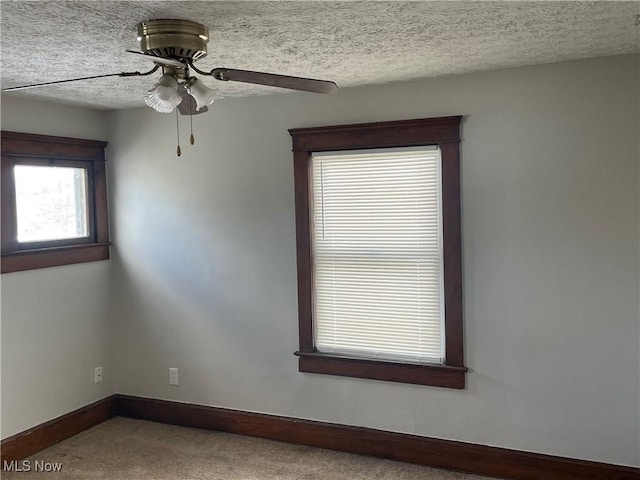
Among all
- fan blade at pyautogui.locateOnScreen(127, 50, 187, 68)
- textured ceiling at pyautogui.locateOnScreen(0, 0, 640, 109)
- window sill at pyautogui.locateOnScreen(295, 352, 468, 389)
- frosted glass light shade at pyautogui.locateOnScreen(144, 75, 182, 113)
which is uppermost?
textured ceiling at pyautogui.locateOnScreen(0, 0, 640, 109)

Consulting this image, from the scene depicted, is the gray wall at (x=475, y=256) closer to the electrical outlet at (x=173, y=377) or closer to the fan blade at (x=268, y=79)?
the electrical outlet at (x=173, y=377)

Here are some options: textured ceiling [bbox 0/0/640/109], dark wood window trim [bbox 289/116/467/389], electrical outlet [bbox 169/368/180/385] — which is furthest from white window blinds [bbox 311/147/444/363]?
electrical outlet [bbox 169/368/180/385]

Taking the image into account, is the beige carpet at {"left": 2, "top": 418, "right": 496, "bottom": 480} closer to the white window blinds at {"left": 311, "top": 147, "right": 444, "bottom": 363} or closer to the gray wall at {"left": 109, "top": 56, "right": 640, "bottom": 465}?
the gray wall at {"left": 109, "top": 56, "right": 640, "bottom": 465}

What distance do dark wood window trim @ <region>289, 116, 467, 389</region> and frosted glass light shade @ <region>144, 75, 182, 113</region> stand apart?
152 centimetres

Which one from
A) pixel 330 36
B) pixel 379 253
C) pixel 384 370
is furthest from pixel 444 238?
pixel 330 36

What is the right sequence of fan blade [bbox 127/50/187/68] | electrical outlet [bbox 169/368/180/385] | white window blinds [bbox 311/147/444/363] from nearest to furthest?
1. fan blade [bbox 127/50/187/68]
2. white window blinds [bbox 311/147/444/363]
3. electrical outlet [bbox 169/368/180/385]

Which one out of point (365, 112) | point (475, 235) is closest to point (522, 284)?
point (475, 235)

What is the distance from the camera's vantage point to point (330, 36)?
2.42 meters

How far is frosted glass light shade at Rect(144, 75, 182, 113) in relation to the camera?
2092mm

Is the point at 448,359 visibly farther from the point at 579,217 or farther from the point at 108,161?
the point at 108,161

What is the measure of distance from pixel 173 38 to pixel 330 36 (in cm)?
65

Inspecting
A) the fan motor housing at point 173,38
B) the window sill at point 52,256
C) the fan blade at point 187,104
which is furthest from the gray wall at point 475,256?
the fan motor housing at point 173,38

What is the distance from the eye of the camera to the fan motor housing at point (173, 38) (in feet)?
7.06

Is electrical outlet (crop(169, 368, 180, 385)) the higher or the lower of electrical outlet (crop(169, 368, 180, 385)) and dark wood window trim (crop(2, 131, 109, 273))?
the lower
